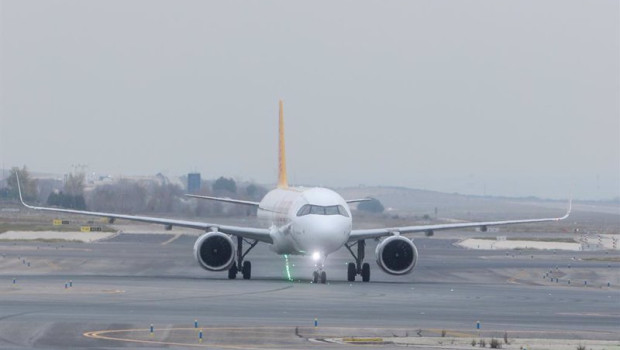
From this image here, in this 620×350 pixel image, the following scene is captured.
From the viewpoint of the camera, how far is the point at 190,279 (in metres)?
45.3

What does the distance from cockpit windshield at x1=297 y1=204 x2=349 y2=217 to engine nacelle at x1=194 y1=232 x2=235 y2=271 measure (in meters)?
3.14

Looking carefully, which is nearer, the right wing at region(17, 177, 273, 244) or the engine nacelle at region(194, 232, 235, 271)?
the engine nacelle at region(194, 232, 235, 271)

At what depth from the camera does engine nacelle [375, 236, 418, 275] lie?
1797 inches

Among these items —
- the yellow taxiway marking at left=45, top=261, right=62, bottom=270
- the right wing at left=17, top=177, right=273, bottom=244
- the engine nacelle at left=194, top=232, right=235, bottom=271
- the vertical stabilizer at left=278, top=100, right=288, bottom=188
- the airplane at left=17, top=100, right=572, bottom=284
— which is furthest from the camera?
the vertical stabilizer at left=278, top=100, right=288, bottom=188

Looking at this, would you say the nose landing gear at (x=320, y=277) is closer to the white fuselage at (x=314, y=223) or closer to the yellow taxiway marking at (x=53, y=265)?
the white fuselage at (x=314, y=223)

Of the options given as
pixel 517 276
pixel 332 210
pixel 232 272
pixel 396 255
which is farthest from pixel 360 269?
pixel 517 276

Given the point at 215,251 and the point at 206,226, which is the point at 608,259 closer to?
the point at 206,226

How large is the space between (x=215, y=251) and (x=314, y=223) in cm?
453

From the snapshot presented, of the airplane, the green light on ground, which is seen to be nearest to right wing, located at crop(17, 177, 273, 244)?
the airplane

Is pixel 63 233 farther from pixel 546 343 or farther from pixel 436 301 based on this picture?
pixel 546 343

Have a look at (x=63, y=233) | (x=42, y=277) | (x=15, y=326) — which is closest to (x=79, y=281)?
(x=42, y=277)

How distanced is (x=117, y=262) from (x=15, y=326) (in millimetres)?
30628

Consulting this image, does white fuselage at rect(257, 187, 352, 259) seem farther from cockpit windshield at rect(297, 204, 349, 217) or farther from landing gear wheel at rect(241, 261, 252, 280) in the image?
landing gear wheel at rect(241, 261, 252, 280)

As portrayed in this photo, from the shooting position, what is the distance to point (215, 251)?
150 ft
